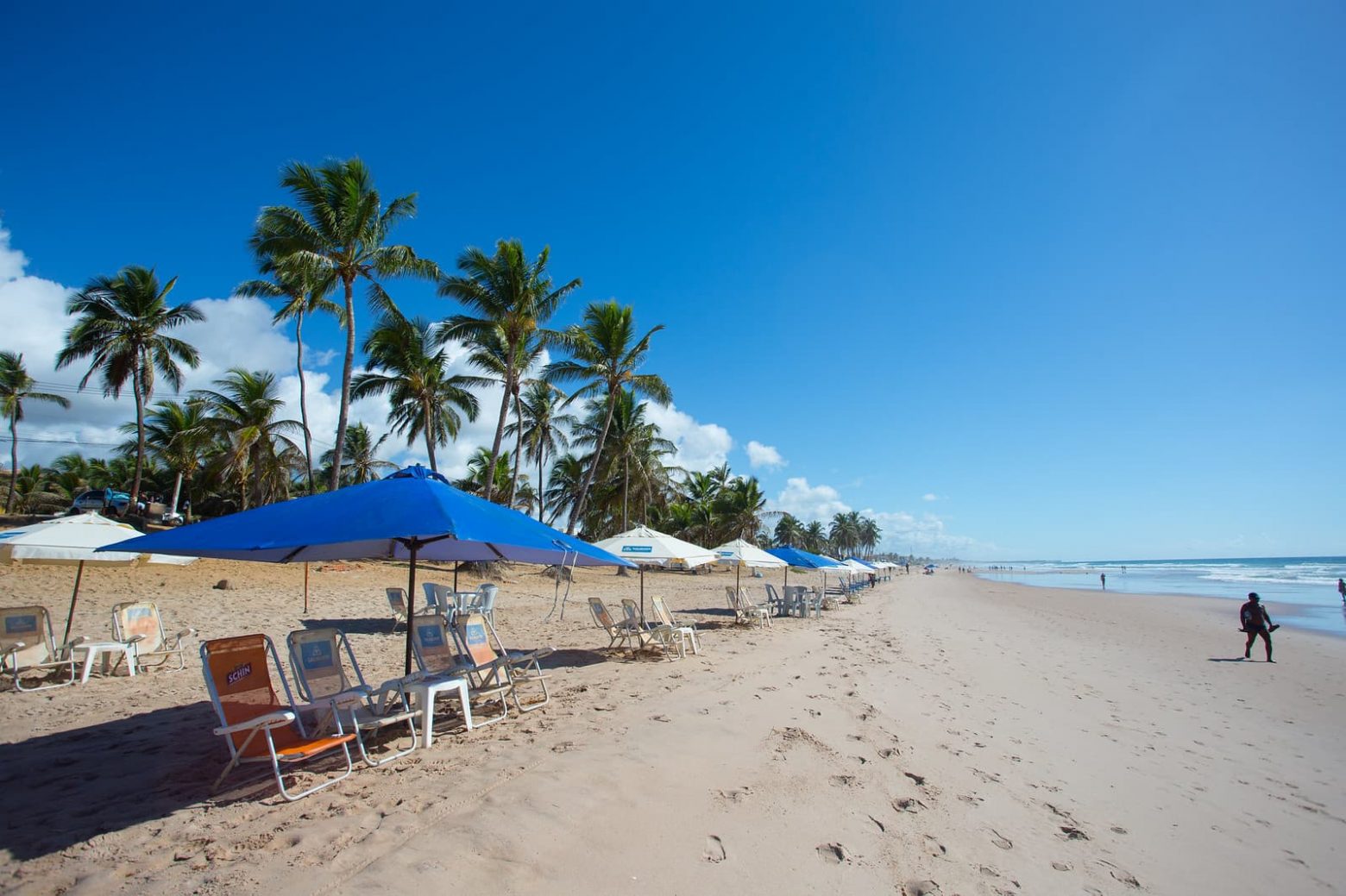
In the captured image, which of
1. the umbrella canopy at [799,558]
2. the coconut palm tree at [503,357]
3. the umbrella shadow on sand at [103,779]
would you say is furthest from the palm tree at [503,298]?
the umbrella shadow on sand at [103,779]

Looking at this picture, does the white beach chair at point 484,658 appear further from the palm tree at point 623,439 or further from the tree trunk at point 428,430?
the palm tree at point 623,439

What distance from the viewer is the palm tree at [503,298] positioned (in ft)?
69.4

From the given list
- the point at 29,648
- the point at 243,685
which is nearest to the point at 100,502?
the point at 29,648

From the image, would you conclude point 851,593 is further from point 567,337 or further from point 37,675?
point 37,675

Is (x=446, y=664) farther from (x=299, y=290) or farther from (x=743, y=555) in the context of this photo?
(x=299, y=290)

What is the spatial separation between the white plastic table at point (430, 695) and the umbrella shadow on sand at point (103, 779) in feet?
3.77

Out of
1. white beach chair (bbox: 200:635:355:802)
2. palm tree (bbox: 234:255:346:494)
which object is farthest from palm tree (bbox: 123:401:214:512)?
white beach chair (bbox: 200:635:355:802)

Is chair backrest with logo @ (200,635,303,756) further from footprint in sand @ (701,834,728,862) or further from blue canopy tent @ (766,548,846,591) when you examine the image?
blue canopy tent @ (766,548,846,591)

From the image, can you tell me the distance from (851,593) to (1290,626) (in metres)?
14.2

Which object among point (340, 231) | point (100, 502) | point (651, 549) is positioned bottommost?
point (651, 549)

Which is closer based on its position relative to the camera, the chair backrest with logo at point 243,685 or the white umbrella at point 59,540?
the chair backrest with logo at point 243,685

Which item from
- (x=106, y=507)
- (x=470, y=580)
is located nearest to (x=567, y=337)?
(x=470, y=580)

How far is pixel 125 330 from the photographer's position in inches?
930

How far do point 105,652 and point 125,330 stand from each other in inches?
883
